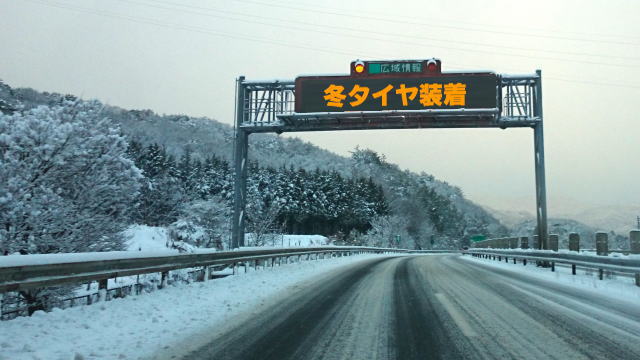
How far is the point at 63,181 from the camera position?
1403cm

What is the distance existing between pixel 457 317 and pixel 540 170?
17.0 metres

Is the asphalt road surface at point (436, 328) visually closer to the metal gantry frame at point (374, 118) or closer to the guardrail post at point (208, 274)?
the guardrail post at point (208, 274)

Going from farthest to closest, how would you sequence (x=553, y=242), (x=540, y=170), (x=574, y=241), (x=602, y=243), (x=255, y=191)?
1. (x=255, y=191)
2. (x=540, y=170)
3. (x=553, y=242)
4. (x=574, y=241)
5. (x=602, y=243)

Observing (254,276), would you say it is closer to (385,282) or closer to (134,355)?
(385,282)

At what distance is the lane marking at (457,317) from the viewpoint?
19.1 ft

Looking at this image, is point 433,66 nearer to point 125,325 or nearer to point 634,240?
point 634,240

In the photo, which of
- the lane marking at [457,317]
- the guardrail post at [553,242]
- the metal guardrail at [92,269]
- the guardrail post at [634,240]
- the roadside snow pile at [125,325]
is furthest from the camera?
the guardrail post at [553,242]

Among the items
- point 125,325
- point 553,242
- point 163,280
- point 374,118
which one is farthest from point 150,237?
point 125,325

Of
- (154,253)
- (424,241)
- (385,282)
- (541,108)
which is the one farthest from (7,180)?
(424,241)

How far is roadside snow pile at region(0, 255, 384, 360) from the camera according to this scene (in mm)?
4789

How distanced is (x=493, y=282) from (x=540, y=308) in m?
4.58

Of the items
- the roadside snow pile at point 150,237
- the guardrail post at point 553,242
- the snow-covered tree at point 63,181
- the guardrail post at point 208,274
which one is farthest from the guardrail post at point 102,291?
the roadside snow pile at point 150,237

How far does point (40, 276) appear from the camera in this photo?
6.00m

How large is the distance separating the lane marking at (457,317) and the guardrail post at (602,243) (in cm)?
934
